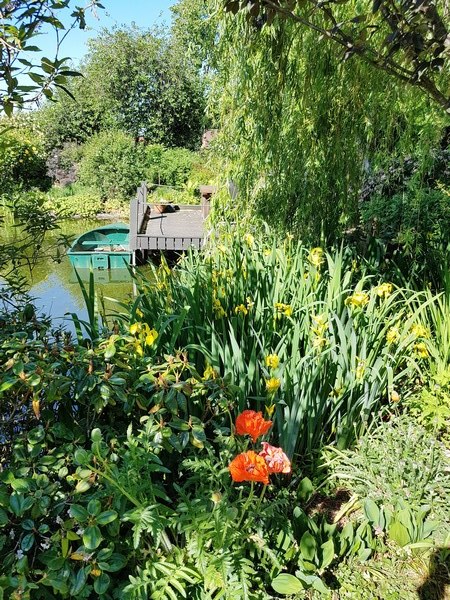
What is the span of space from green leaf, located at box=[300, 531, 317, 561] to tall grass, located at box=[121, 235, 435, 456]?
1.11 ft

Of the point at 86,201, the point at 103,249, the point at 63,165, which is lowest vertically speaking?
the point at 103,249

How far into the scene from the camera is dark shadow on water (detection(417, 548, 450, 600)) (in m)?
1.33

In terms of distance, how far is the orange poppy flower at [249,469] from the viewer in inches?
42.9

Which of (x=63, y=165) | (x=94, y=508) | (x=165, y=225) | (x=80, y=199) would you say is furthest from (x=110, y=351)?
(x=63, y=165)

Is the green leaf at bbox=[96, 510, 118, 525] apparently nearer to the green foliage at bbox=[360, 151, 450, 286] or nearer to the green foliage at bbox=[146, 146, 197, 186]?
the green foliage at bbox=[360, 151, 450, 286]

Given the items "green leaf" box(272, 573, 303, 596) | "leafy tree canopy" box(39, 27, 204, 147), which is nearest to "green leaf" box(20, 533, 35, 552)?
"green leaf" box(272, 573, 303, 596)

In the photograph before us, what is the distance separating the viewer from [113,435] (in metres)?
1.34

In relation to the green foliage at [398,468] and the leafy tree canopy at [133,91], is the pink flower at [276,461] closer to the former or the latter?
the green foliage at [398,468]

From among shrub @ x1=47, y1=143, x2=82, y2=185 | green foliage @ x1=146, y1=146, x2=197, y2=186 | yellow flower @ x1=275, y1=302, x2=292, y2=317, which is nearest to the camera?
yellow flower @ x1=275, y1=302, x2=292, y2=317

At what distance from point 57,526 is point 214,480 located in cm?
44

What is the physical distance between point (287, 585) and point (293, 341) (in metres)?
0.82

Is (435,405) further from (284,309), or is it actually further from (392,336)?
(284,309)

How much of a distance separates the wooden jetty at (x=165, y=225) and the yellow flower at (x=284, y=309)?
2.04m

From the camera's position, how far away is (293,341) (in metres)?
1.78
